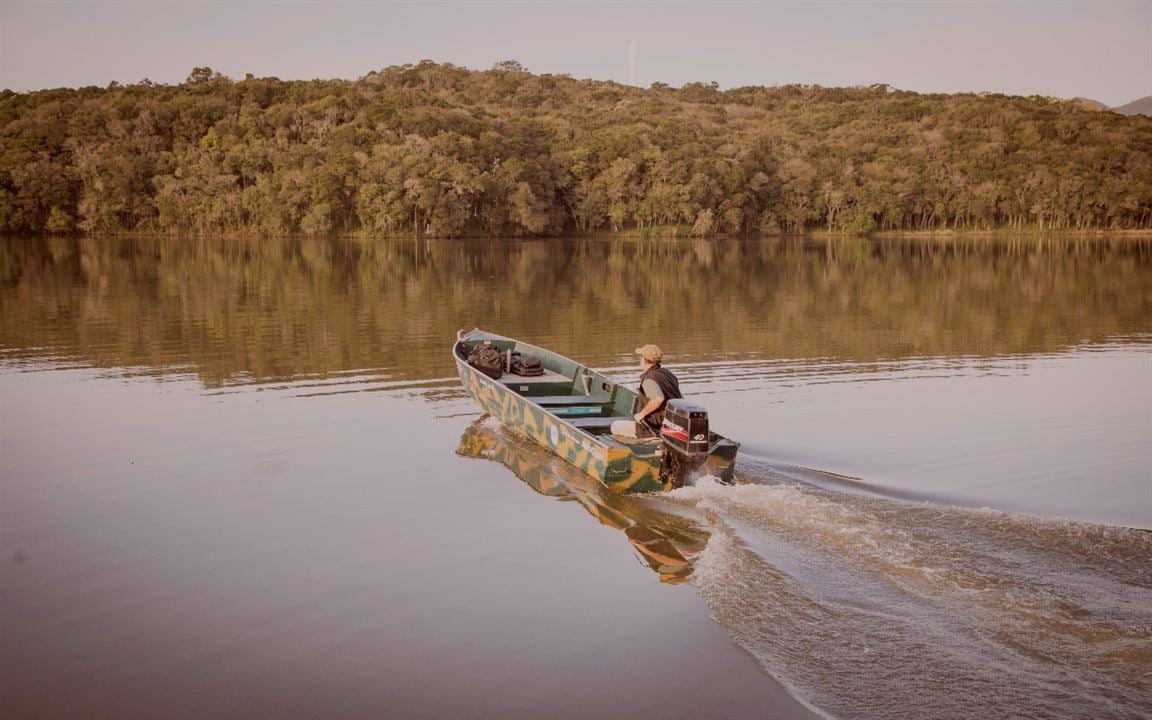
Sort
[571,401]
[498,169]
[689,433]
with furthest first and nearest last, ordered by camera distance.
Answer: [498,169]
[571,401]
[689,433]

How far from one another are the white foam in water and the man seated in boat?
238 cm

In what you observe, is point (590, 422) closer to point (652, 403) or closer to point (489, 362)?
point (652, 403)

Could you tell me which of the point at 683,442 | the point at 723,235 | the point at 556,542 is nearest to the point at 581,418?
the point at 683,442

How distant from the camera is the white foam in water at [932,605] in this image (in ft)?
22.1

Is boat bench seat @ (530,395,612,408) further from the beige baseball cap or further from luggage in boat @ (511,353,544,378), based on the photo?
luggage in boat @ (511,353,544,378)

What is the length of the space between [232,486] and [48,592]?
365cm

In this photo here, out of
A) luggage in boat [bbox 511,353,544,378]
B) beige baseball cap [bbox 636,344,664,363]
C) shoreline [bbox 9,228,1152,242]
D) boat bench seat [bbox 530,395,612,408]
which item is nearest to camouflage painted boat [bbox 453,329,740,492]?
boat bench seat [bbox 530,395,612,408]

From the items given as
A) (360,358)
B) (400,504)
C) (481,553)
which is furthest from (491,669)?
(360,358)

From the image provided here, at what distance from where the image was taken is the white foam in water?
675cm

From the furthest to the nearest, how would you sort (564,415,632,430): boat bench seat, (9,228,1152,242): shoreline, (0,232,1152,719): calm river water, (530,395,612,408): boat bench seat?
(9,228,1152,242): shoreline < (530,395,612,408): boat bench seat < (564,415,632,430): boat bench seat < (0,232,1152,719): calm river water

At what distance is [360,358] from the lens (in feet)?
74.6

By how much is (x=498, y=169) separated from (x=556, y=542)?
313 ft

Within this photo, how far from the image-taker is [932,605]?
26.6ft

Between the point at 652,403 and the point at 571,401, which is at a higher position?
the point at 652,403
